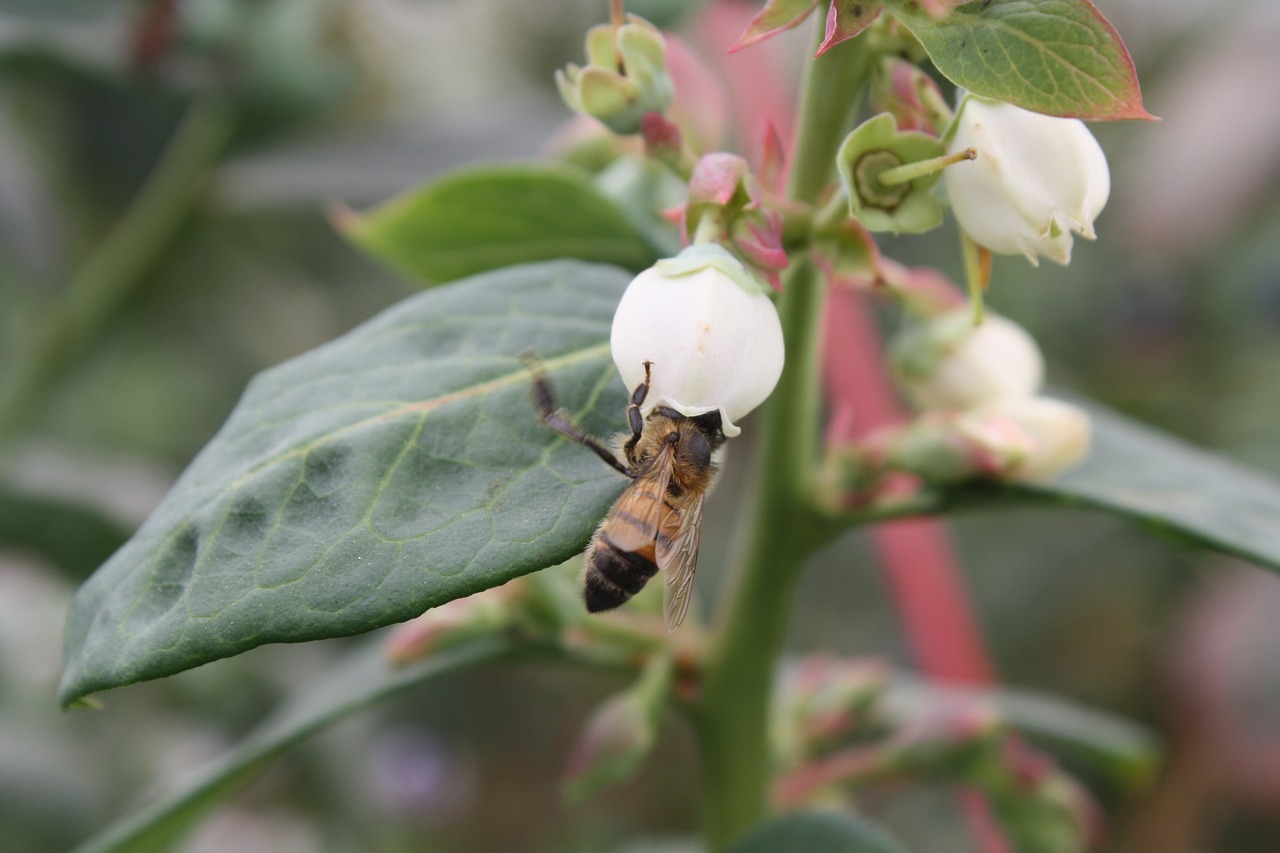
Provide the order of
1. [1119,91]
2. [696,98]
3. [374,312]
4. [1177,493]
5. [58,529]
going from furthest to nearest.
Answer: [374,312] < [58,529] < [696,98] < [1177,493] < [1119,91]

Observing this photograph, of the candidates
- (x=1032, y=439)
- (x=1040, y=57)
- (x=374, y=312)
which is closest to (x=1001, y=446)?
(x=1032, y=439)

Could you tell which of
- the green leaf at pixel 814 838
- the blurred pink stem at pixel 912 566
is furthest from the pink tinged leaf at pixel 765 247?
the blurred pink stem at pixel 912 566

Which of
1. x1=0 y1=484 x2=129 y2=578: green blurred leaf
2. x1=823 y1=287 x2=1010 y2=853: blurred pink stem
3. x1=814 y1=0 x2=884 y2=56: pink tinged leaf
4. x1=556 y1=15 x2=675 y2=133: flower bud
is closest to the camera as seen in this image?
x1=814 y1=0 x2=884 y2=56: pink tinged leaf

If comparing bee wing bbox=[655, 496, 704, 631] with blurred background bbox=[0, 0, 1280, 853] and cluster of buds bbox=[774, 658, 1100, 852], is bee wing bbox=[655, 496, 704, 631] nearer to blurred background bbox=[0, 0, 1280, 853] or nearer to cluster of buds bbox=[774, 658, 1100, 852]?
cluster of buds bbox=[774, 658, 1100, 852]

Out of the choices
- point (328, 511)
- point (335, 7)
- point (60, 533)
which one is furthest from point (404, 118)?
point (328, 511)

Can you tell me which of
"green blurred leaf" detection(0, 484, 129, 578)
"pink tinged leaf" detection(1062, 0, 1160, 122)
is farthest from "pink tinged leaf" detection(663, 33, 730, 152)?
"green blurred leaf" detection(0, 484, 129, 578)

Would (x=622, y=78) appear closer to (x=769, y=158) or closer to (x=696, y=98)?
(x=769, y=158)

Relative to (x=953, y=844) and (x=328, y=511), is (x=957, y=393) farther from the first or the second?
(x=953, y=844)
